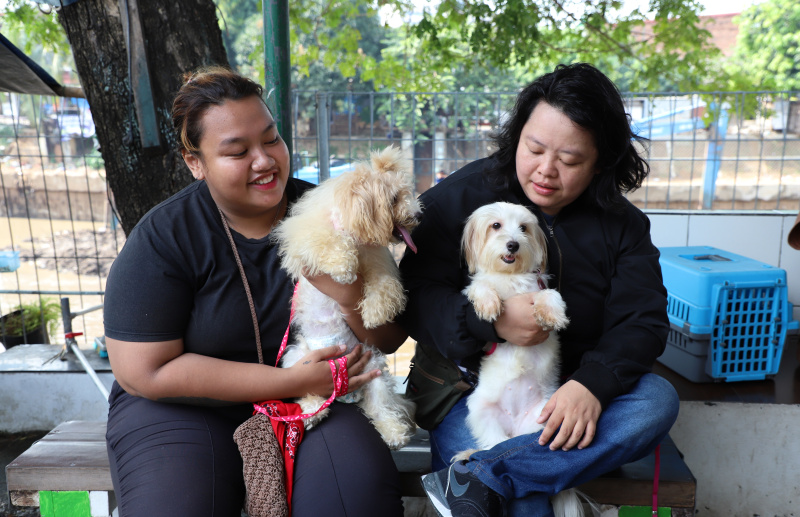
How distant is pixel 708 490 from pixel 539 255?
189cm

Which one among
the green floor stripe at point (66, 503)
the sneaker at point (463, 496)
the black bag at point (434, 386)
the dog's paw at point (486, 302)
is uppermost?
the dog's paw at point (486, 302)

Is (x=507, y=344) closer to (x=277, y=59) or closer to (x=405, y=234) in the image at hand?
(x=405, y=234)

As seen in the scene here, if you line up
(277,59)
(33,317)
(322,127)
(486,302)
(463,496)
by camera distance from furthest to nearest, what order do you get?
(33,317) → (322,127) → (277,59) → (486,302) → (463,496)

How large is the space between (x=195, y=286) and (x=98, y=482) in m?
0.89

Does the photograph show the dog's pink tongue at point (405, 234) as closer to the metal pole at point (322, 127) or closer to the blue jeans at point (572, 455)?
the blue jeans at point (572, 455)

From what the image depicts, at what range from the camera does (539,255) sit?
2107 mm

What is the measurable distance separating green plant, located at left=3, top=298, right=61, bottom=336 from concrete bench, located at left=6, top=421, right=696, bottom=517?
10.4 feet

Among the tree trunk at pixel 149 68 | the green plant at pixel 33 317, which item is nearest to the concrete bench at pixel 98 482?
the tree trunk at pixel 149 68

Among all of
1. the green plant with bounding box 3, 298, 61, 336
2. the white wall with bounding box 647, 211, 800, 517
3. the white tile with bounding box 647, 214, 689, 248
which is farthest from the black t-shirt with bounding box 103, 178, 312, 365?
the green plant with bounding box 3, 298, 61, 336

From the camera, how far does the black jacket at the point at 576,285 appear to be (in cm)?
199

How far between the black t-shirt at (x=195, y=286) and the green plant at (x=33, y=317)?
3.75 m

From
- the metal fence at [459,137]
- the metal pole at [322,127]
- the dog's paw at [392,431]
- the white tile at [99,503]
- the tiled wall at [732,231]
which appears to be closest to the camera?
the dog's paw at [392,431]

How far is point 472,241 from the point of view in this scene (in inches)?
82.7

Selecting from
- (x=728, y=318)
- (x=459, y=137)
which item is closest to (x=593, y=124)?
(x=728, y=318)
